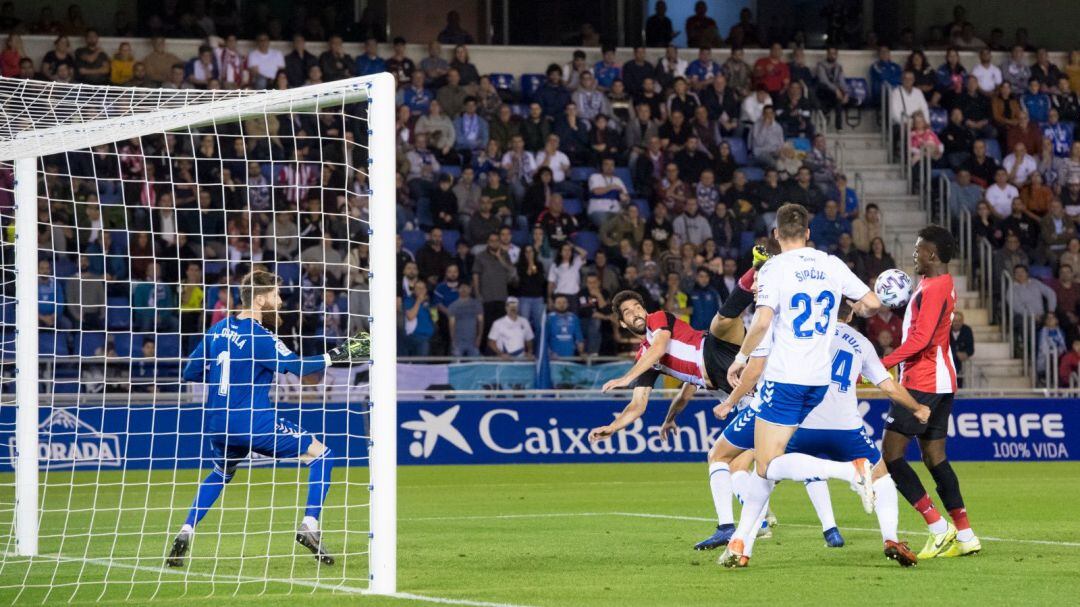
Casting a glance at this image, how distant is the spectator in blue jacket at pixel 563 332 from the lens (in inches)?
868

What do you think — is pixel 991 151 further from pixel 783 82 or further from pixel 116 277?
pixel 116 277

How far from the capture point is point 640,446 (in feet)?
69.7

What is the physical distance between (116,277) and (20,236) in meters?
9.87

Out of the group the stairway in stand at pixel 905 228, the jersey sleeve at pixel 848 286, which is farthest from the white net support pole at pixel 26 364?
the stairway in stand at pixel 905 228

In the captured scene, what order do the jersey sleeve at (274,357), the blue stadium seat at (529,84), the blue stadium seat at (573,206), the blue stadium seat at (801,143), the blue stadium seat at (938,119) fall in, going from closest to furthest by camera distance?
the jersey sleeve at (274,357) < the blue stadium seat at (573,206) < the blue stadium seat at (801,143) < the blue stadium seat at (529,84) < the blue stadium seat at (938,119)

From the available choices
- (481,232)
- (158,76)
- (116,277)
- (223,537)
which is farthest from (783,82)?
(223,537)

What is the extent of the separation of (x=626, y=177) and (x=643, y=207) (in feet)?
2.53

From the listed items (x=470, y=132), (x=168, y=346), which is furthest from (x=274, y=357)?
(x=470, y=132)

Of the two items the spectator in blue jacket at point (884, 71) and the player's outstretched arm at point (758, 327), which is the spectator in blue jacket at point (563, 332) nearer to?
the spectator in blue jacket at point (884, 71)

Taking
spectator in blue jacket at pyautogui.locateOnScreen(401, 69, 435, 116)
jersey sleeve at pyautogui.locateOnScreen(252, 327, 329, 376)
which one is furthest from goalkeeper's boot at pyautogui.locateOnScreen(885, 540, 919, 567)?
spectator in blue jacket at pyautogui.locateOnScreen(401, 69, 435, 116)

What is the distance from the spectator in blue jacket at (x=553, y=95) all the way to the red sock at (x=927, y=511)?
16469 millimetres

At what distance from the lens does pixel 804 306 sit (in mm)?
8859

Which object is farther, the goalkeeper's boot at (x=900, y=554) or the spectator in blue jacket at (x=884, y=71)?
the spectator in blue jacket at (x=884, y=71)

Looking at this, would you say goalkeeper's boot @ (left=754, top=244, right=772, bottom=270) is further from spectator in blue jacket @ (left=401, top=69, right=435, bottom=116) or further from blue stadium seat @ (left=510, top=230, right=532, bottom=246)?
spectator in blue jacket @ (left=401, top=69, right=435, bottom=116)
